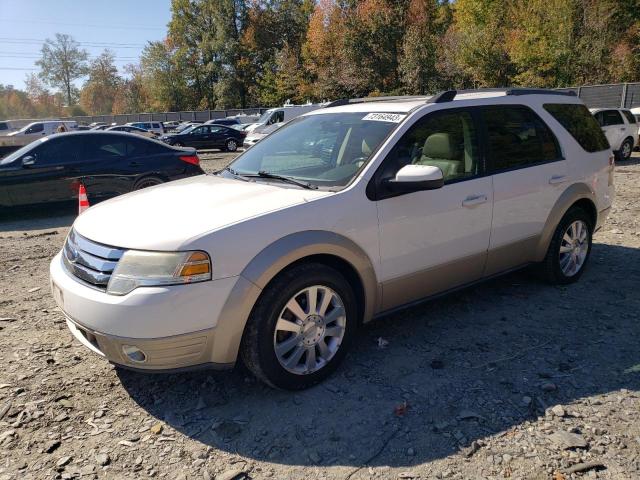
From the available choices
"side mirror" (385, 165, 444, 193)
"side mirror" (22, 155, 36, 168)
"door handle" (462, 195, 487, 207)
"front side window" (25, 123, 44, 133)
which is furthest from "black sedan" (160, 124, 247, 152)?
"side mirror" (385, 165, 444, 193)

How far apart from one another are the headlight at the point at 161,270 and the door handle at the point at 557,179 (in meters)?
3.19

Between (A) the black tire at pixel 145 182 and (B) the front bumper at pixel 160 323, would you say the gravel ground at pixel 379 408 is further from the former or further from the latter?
(A) the black tire at pixel 145 182

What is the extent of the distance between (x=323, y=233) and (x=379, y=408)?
1087mm

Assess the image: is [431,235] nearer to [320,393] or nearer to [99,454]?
[320,393]

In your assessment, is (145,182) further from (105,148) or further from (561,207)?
(561,207)

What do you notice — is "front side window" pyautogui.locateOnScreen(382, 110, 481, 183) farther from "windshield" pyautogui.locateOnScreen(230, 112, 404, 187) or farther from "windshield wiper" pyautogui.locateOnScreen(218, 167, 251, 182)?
"windshield wiper" pyautogui.locateOnScreen(218, 167, 251, 182)

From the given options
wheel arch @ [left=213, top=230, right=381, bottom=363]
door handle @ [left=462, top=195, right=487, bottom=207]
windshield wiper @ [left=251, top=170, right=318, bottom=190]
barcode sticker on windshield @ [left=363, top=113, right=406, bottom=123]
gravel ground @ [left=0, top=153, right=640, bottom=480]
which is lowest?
gravel ground @ [left=0, top=153, right=640, bottom=480]

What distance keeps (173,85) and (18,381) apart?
64.1 meters

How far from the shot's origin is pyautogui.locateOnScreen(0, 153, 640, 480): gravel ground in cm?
262

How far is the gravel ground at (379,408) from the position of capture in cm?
262

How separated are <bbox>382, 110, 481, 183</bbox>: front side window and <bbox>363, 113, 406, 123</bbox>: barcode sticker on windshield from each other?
123 mm

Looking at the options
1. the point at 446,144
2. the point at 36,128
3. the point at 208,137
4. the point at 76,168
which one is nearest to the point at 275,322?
the point at 446,144

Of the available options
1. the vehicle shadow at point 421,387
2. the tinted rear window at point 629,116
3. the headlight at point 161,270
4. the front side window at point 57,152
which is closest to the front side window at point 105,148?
the front side window at point 57,152

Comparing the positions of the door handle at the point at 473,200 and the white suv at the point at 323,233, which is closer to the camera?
the white suv at the point at 323,233
